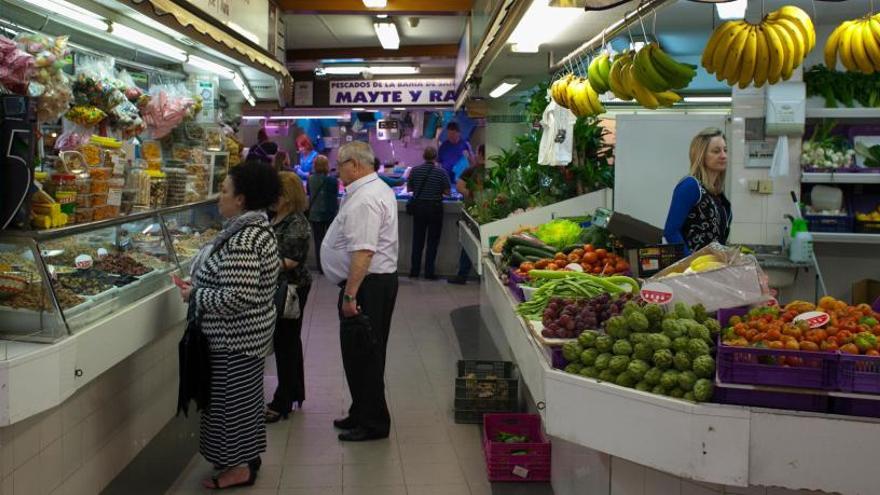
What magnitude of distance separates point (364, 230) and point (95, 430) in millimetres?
1900

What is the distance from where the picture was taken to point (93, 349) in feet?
12.1

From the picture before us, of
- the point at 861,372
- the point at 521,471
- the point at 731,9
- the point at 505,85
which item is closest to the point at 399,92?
the point at 505,85

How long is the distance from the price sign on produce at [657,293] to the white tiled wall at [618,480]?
0.66 meters

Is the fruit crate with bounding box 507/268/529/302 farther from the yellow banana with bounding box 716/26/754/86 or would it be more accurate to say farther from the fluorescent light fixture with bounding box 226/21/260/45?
the fluorescent light fixture with bounding box 226/21/260/45

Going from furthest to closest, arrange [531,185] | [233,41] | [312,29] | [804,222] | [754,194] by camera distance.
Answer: [312,29], [531,185], [754,194], [804,222], [233,41]

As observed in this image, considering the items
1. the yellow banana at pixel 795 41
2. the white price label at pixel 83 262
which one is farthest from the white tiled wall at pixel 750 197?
the white price label at pixel 83 262

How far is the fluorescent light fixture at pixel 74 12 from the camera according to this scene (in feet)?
12.9

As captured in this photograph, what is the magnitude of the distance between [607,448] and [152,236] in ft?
9.94

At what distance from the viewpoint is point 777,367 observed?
293 cm

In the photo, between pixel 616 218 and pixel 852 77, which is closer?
pixel 616 218

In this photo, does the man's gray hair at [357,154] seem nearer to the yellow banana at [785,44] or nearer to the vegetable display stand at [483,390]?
the vegetable display stand at [483,390]

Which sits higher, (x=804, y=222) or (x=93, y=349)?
(x=804, y=222)

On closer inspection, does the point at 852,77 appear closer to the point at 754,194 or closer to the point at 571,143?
the point at 754,194

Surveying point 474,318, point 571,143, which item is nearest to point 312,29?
point 474,318
